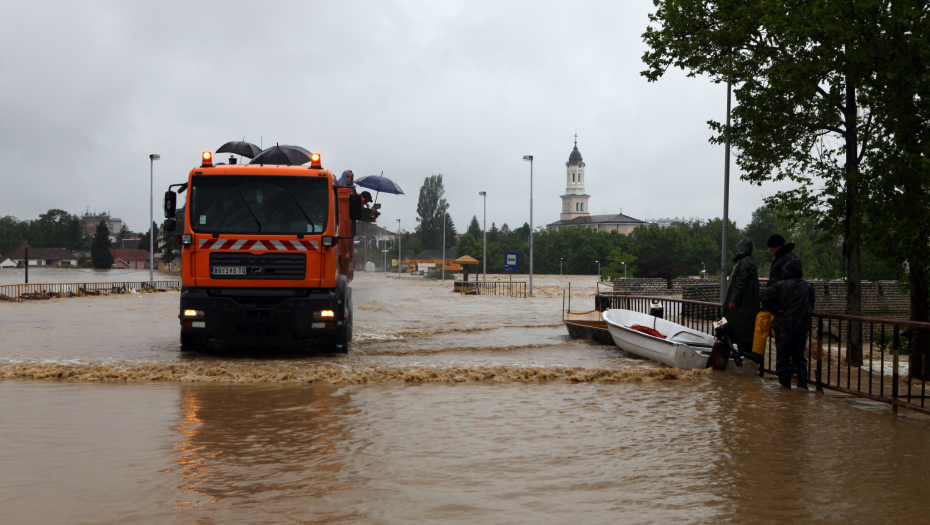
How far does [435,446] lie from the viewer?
6316mm

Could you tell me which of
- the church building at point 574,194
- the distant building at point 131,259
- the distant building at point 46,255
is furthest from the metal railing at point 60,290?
the church building at point 574,194

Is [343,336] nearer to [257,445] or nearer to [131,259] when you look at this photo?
[257,445]

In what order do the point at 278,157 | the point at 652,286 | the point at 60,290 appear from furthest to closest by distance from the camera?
1. the point at 652,286
2. the point at 60,290
3. the point at 278,157

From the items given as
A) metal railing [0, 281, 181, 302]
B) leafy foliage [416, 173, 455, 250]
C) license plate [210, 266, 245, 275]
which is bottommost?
metal railing [0, 281, 181, 302]

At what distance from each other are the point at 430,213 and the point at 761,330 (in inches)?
4894

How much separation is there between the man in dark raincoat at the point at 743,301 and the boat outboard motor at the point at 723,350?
10 cm

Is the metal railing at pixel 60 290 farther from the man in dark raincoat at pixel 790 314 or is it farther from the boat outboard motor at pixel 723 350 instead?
the man in dark raincoat at pixel 790 314

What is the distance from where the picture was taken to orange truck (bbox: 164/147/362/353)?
36.6ft

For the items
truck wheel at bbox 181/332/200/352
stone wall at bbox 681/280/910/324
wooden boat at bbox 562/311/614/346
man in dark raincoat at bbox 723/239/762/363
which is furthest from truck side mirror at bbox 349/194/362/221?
stone wall at bbox 681/280/910/324

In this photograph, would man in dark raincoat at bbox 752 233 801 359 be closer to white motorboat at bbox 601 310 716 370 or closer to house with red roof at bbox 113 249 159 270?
white motorboat at bbox 601 310 716 370

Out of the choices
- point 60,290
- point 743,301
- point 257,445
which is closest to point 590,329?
point 743,301

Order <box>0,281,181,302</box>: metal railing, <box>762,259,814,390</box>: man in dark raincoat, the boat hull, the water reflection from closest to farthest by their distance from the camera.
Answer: the water reflection → <box>762,259,814,390</box>: man in dark raincoat → the boat hull → <box>0,281,181,302</box>: metal railing

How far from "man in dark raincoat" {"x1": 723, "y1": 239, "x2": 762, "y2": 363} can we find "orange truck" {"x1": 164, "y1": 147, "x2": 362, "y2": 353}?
601 centimetres

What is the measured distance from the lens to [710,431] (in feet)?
23.3
